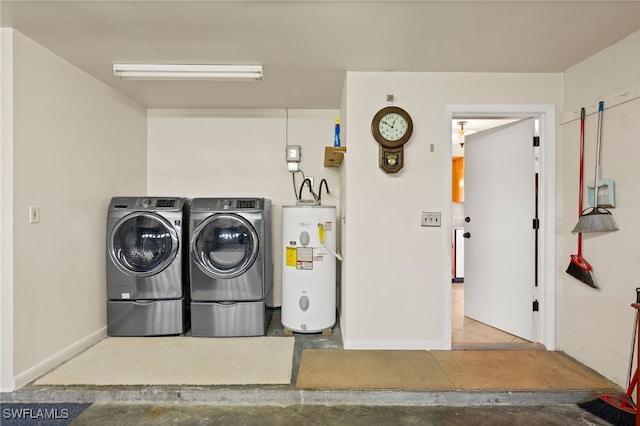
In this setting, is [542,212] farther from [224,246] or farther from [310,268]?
[224,246]

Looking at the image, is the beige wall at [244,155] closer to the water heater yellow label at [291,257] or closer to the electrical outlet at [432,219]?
the water heater yellow label at [291,257]

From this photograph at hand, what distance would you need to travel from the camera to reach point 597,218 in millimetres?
2172

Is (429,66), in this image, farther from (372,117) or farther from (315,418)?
(315,418)

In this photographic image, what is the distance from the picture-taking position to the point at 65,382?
209cm

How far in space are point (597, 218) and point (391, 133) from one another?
1571 millimetres

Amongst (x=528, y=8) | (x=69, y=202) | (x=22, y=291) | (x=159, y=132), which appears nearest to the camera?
(x=528, y=8)

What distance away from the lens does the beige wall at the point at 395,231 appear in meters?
2.59

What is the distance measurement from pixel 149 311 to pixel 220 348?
2.55ft

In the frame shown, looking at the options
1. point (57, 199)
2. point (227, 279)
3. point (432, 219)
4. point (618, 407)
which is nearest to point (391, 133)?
point (432, 219)

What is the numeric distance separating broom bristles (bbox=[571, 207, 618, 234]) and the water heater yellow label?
87.6 inches

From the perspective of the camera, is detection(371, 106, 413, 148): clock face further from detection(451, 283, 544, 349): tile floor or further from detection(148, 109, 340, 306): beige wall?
detection(451, 283, 544, 349): tile floor

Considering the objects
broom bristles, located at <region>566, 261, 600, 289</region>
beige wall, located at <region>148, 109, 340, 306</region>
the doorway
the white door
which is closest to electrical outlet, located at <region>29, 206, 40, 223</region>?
beige wall, located at <region>148, 109, 340, 306</region>

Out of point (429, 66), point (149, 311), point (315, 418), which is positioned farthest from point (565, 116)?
point (149, 311)

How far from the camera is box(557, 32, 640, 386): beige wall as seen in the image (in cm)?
204
